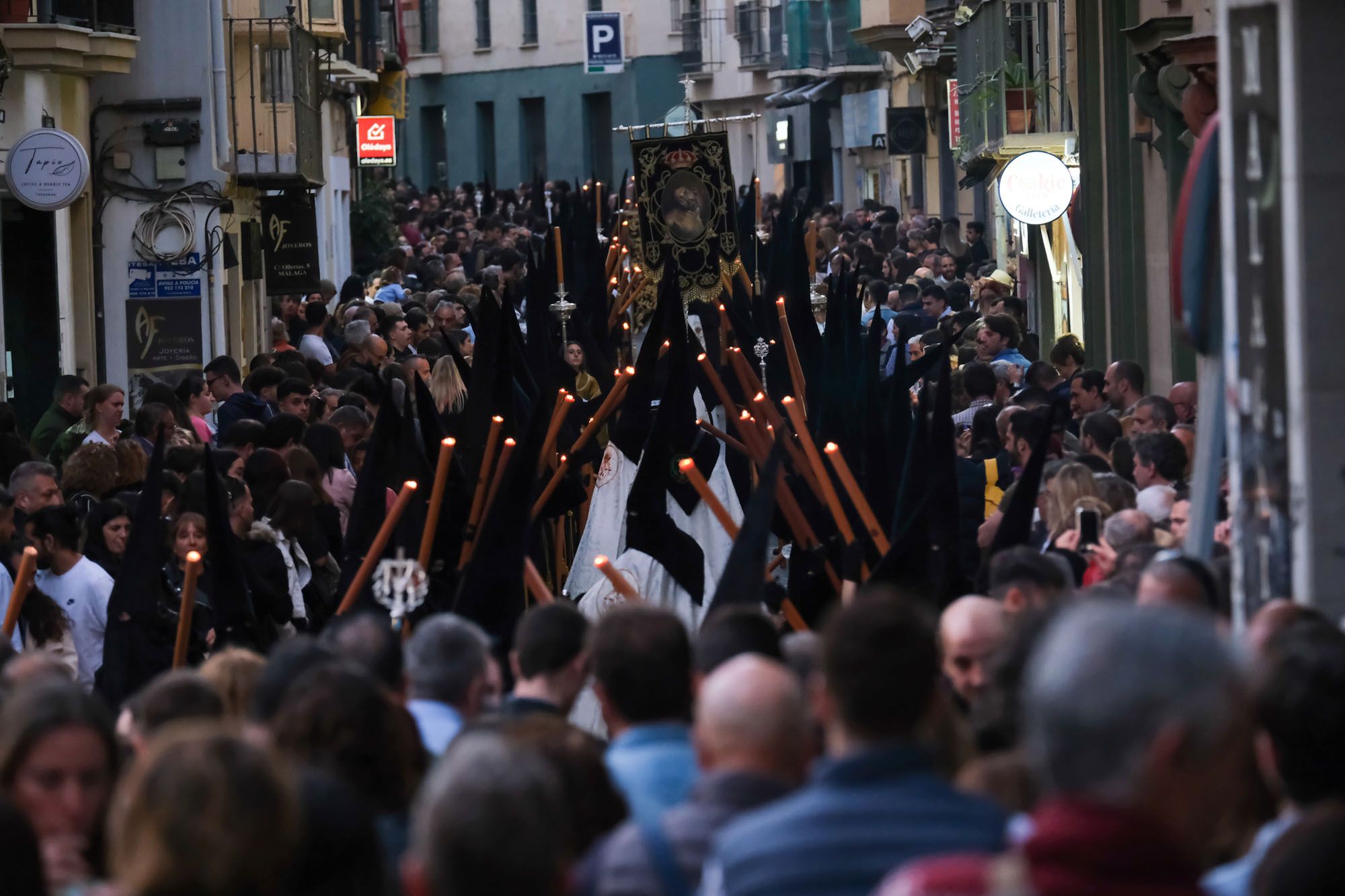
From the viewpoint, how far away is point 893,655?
3855 millimetres

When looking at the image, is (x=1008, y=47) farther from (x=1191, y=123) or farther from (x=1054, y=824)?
(x=1054, y=824)

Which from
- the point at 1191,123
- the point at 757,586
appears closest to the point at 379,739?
the point at 757,586

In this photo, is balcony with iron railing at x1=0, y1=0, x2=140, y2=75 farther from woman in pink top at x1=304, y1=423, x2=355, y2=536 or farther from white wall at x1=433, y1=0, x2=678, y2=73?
white wall at x1=433, y1=0, x2=678, y2=73

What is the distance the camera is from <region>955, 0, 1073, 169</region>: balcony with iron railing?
2142 centimetres

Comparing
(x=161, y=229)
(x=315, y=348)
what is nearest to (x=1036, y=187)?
(x=315, y=348)

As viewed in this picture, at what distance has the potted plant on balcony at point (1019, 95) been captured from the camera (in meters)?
21.7

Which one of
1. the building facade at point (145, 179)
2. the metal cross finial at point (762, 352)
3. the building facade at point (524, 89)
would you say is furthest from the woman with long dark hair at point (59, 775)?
the building facade at point (524, 89)

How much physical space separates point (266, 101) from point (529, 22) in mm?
39723

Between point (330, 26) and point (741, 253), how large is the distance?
1125cm

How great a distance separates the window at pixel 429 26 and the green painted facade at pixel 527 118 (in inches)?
32.3

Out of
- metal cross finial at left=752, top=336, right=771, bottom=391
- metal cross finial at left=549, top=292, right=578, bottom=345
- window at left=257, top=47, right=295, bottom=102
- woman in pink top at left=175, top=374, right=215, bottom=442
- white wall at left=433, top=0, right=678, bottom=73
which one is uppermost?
white wall at left=433, top=0, right=678, bottom=73

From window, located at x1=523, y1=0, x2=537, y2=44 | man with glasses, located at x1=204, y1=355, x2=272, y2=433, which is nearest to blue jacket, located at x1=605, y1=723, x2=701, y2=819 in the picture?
man with glasses, located at x1=204, y1=355, x2=272, y2=433

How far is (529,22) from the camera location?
61.2 meters

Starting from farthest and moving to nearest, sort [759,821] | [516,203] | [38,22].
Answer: [516,203], [38,22], [759,821]
